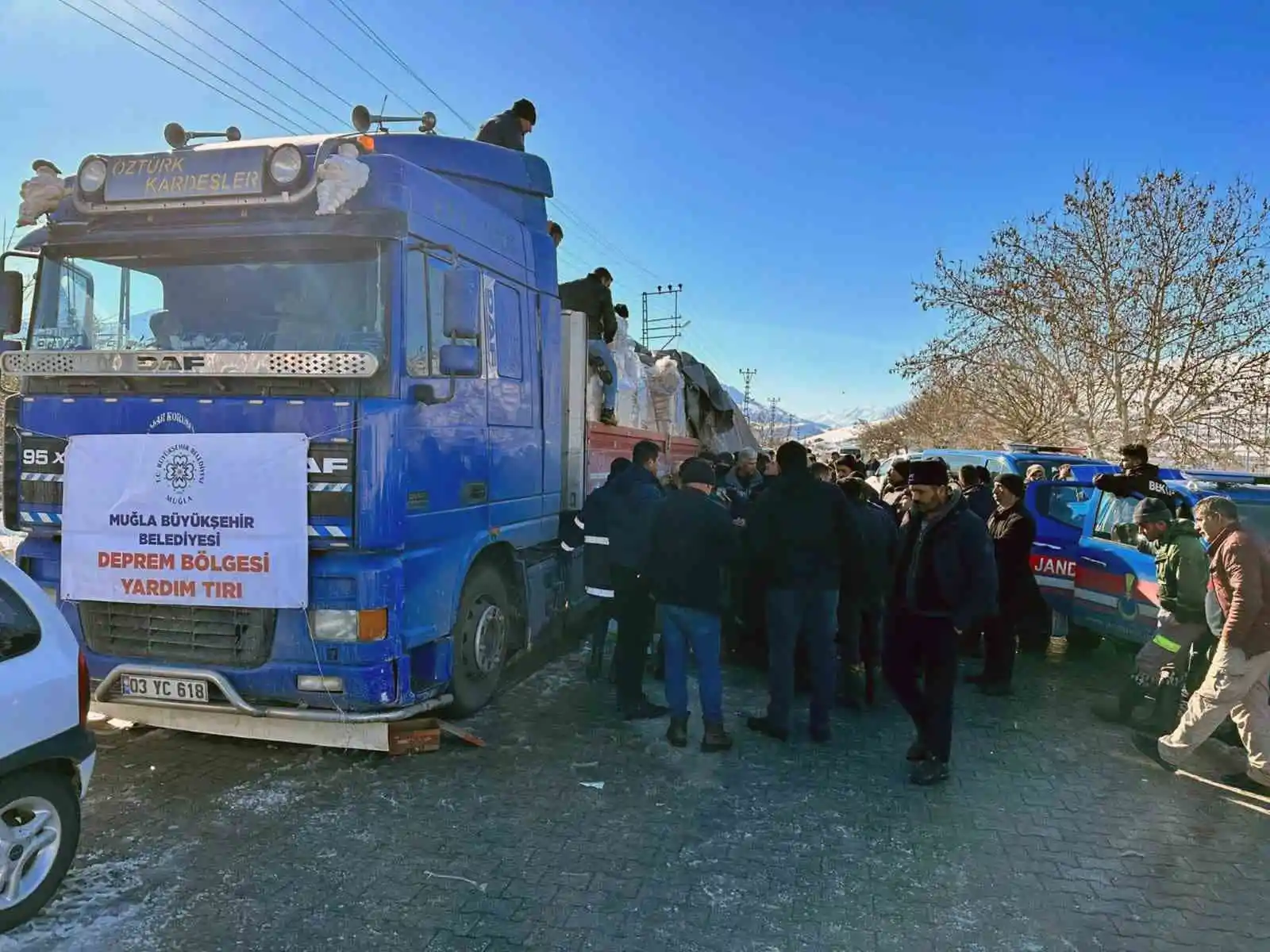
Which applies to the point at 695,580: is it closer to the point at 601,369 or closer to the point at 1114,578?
the point at 601,369

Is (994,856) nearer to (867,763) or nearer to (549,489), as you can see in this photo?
(867,763)

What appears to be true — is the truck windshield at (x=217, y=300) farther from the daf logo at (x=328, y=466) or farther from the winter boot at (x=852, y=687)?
the winter boot at (x=852, y=687)

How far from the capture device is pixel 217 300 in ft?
15.1

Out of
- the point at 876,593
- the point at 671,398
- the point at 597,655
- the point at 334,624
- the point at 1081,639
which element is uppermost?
the point at 671,398

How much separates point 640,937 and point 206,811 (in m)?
2.42

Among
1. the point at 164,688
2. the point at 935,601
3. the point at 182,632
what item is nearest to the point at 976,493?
the point at 935,601

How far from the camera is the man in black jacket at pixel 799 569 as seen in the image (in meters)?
5.39

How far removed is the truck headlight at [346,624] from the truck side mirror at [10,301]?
2647 mm

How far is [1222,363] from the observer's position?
53.4ft

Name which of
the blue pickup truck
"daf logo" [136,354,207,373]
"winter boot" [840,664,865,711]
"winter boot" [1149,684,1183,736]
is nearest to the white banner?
"daf logo" [136,354,207,373]

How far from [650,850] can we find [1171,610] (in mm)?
3753

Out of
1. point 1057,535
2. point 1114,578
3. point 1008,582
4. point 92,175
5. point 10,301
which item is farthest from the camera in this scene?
point 1057,535

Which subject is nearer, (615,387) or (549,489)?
(549,489)

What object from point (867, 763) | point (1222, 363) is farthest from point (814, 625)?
point (1222, 363)
